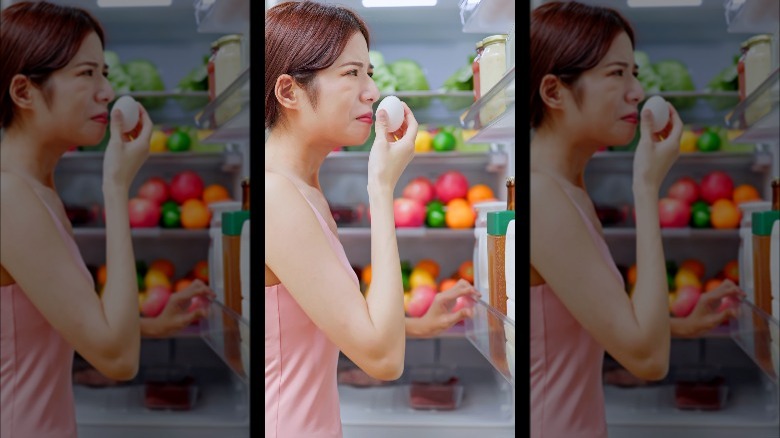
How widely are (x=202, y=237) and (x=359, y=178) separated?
393 millimetres

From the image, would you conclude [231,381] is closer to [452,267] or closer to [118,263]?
[118,263]

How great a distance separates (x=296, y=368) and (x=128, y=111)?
71 cm

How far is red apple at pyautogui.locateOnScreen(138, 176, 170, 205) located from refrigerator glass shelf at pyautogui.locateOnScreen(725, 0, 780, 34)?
4.35ft

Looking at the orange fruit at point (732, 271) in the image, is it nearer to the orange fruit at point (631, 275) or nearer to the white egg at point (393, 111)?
the orange fruit at point (631, 275)

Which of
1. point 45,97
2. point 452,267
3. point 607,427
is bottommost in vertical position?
point 607,427

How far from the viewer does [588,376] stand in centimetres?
191

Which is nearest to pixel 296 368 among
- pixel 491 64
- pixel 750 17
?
pixel 491 64

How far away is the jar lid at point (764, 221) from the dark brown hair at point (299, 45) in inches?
40.2

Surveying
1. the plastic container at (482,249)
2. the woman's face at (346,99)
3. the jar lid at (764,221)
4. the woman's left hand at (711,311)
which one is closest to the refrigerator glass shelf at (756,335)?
the woman's left hand at (711,311)

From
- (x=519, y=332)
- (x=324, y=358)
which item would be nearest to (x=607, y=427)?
(x=519, y=332)

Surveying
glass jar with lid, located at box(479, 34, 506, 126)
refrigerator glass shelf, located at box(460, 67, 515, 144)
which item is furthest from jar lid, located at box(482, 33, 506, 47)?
refrigerator glass shelf, located at box(460, 67, 515, 144)

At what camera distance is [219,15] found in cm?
191

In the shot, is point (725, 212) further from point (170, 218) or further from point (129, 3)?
point (129, 3)

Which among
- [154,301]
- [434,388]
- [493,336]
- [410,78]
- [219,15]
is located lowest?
[434,388]
